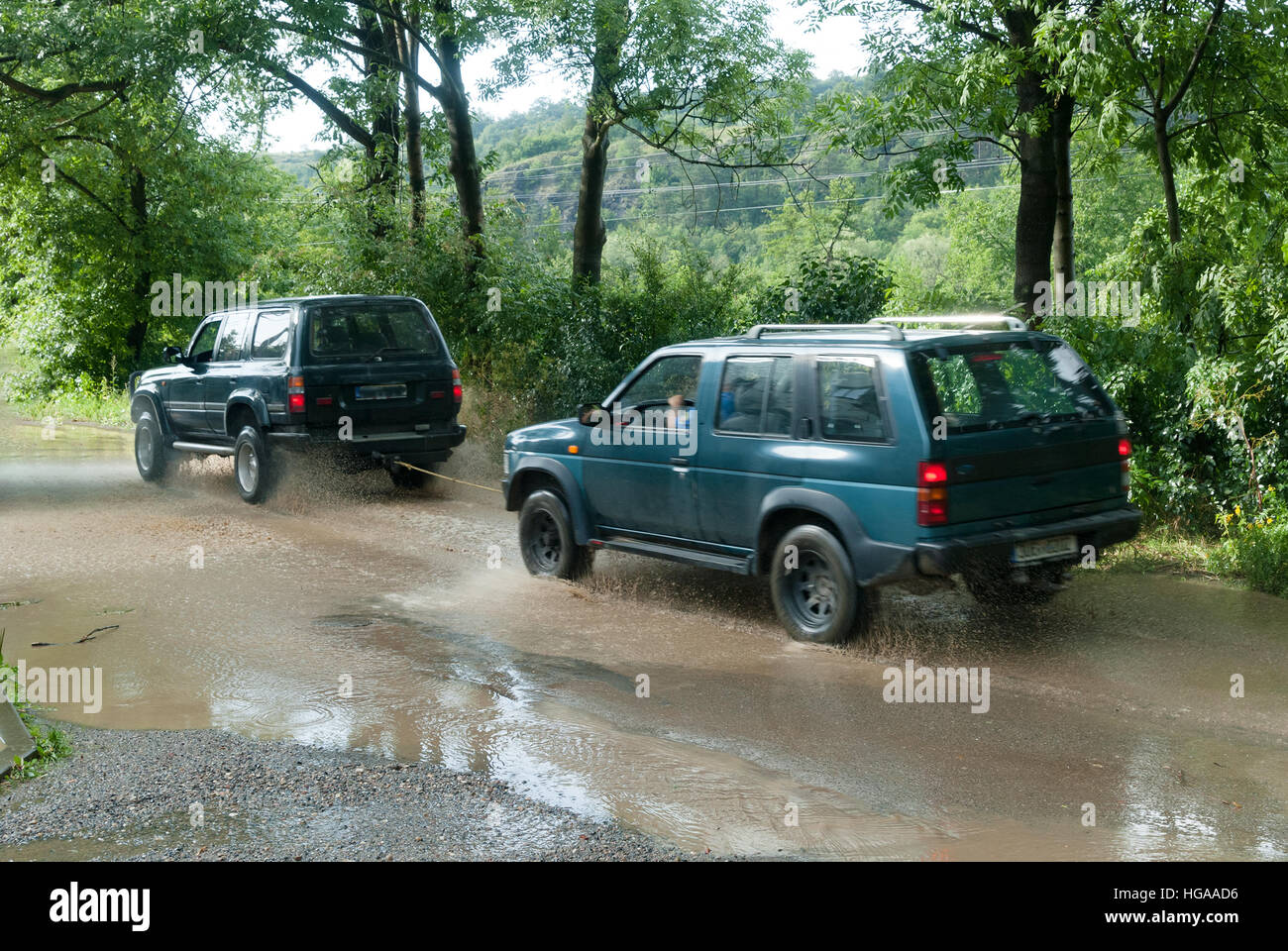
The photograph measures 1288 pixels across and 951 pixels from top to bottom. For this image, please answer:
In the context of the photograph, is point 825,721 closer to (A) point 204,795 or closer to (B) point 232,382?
(A) point 204,795

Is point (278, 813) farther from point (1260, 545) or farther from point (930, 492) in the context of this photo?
point (1260, 545)

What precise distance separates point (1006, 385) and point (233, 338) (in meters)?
10.1

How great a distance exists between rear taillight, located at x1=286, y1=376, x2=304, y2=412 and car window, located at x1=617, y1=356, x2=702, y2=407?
5.22 metres

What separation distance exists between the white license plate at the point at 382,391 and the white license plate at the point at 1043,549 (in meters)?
8.11

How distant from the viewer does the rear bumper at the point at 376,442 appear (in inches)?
519

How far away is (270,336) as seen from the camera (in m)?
13.8

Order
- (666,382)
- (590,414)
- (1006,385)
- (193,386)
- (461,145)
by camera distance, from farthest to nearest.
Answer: (461,145) < (193,386) < (590,414) < (666,382) < (1006,385)

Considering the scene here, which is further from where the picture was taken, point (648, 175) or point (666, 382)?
point (648, 175)

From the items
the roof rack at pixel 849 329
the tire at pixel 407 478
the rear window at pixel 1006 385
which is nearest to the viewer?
the rear window at pixel 1006 385

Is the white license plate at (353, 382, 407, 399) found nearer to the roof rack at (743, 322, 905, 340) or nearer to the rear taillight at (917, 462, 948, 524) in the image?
the roof rack at (743, 322, 905, 340)

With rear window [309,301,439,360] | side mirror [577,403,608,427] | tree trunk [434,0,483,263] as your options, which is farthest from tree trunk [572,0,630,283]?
side mirror [577,403,608,427]

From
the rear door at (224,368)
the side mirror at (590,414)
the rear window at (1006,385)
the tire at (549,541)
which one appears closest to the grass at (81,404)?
the rear door at (224,368)

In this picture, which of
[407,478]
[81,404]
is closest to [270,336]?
[407,478]

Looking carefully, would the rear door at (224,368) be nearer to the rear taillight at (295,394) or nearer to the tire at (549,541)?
the rear taillight at (295,394)
